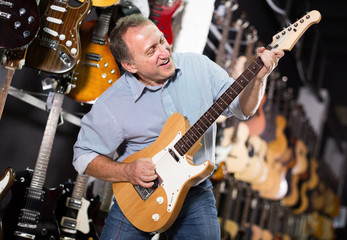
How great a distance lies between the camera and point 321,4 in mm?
7648

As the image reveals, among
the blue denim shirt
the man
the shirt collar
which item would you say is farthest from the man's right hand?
the shirt collar

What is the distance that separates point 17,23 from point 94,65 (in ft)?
2.46

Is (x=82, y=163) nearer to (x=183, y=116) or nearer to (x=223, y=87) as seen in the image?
(x=183, y=116)

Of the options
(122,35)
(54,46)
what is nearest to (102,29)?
(54,46)

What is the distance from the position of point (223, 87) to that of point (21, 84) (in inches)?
56.4

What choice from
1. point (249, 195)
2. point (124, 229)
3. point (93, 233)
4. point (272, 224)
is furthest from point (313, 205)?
point (124, 229)

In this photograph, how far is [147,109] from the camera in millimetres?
2406

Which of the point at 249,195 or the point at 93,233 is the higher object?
the point at 93,233

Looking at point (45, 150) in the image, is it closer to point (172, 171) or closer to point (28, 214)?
point (28, 214)

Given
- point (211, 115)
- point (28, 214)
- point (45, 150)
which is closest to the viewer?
point (211, 115)

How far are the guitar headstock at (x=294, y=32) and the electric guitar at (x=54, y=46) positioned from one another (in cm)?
115

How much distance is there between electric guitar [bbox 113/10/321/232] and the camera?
2098 mm

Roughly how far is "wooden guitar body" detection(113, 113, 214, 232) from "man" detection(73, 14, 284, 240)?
6 centimetres

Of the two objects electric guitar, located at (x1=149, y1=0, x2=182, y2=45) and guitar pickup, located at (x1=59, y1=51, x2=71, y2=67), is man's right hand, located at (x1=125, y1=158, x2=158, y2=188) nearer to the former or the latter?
guitar pickup, located at (x1=59, y1=51, x2=71, y2=67)
